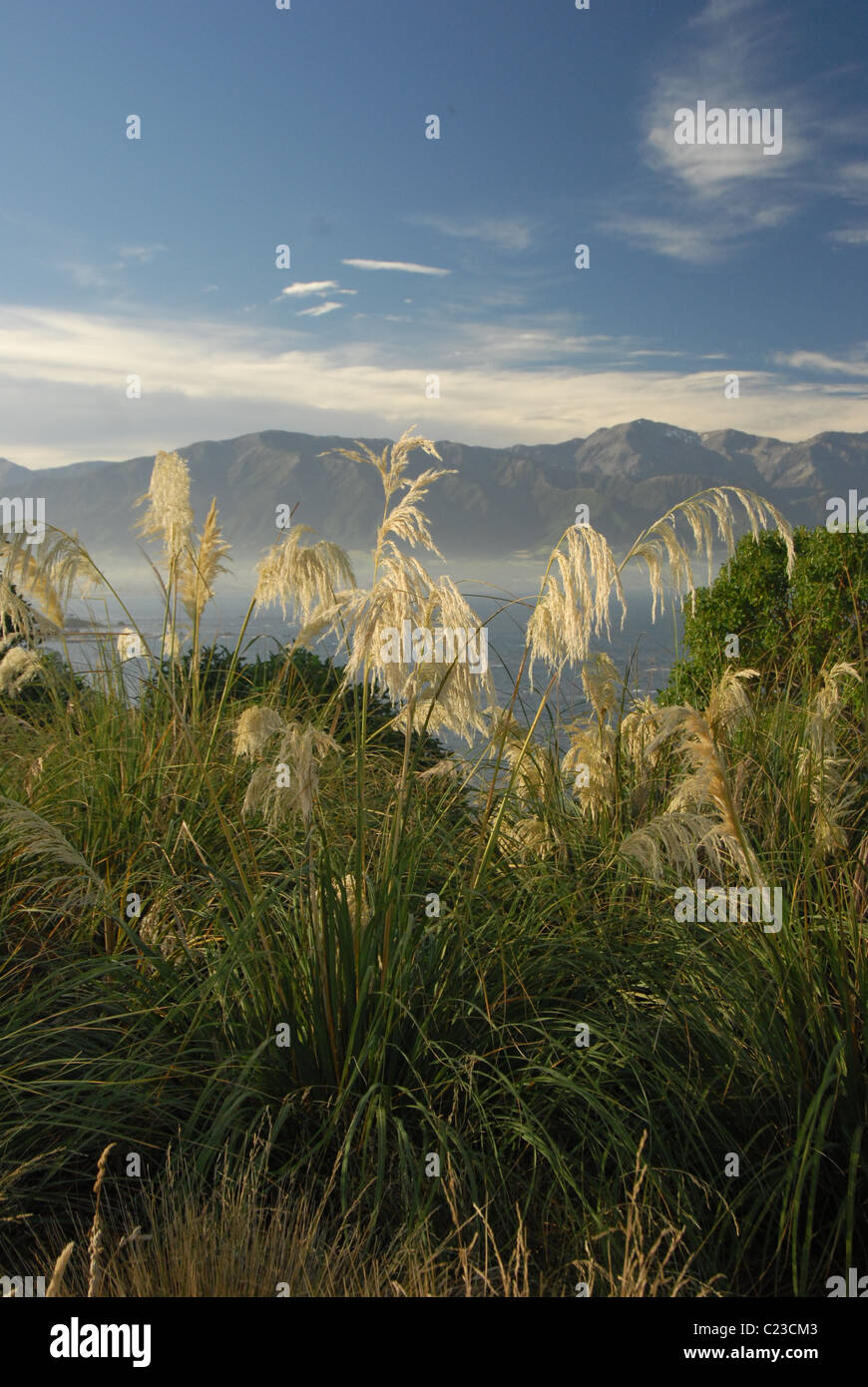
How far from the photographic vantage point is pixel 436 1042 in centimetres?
347

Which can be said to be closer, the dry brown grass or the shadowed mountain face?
the dry brown grass

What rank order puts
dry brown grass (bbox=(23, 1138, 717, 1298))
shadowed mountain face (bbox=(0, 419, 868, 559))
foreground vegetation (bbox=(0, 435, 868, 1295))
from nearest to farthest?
dry brown grass (bbox=(23, 1138, 717, 1298)), foreground vegetation (bbox=(0, 435, 868, 1295)), shadowed mountain face (bbox=(0, 419, 868, 559))

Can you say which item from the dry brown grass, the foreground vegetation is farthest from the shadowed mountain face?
the dry brown grass

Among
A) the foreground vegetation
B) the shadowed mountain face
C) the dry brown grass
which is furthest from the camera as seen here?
the shadowed mountain face

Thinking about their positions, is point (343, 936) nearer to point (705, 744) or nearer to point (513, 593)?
point (705, 744)

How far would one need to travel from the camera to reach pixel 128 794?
5117mm

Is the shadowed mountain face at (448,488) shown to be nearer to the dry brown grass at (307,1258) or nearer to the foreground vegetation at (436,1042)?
the foreground vegetation at (436,1042)

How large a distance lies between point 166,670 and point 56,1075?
12.3ft

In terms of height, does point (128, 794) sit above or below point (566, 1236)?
above

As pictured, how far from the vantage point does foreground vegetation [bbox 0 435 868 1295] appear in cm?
294

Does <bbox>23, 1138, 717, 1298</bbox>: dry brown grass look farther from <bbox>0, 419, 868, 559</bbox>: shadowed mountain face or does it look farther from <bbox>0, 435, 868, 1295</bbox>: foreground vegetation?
<bbox>0, 419, 868, 559</bbox>: shadowed mountain face

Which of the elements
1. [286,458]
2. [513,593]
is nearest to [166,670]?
[513,593]

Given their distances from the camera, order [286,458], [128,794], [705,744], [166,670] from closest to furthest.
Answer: [705,744] → [128,794] → [166,670] → [286,458]

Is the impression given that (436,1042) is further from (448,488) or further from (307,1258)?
(448,488)
